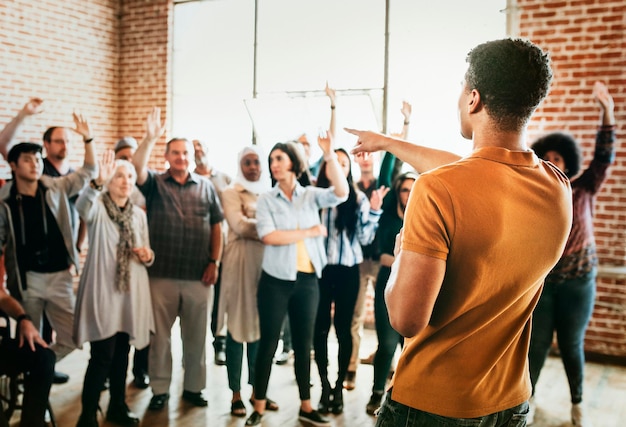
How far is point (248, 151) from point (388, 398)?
283cm

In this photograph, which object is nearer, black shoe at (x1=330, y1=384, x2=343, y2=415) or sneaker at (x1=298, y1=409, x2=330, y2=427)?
sneaker at (x1=298, y1=409, x2=330, y2=427)

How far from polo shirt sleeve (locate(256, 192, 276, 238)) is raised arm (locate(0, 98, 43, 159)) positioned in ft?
6.90

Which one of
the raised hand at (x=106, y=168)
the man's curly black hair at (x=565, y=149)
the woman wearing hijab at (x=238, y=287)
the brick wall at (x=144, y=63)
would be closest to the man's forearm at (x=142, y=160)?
the raised hand at (x=106, y=168)

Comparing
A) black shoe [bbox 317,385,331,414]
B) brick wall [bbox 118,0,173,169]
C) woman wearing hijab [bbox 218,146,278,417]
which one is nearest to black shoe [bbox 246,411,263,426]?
woman wearing hijab [bbox 218,146,278,417]

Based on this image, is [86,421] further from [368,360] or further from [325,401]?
[368,360]

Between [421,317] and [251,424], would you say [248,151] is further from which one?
[421,317]

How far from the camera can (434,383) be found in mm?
1191

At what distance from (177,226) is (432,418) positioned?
2.72 meters

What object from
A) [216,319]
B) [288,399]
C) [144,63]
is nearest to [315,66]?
[144,63]

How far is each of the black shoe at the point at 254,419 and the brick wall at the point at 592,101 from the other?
9.36 ft

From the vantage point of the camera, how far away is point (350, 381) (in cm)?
414

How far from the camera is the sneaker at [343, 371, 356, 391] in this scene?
13.3ft

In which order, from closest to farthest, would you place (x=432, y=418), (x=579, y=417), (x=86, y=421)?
(x=432, y=418), (x=86, y=421), (x=579, y=417)

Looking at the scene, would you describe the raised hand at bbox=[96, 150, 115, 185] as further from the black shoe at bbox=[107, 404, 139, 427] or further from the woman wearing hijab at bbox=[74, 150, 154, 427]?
the black shoe at bbox=[107, 404, 139, 427]
